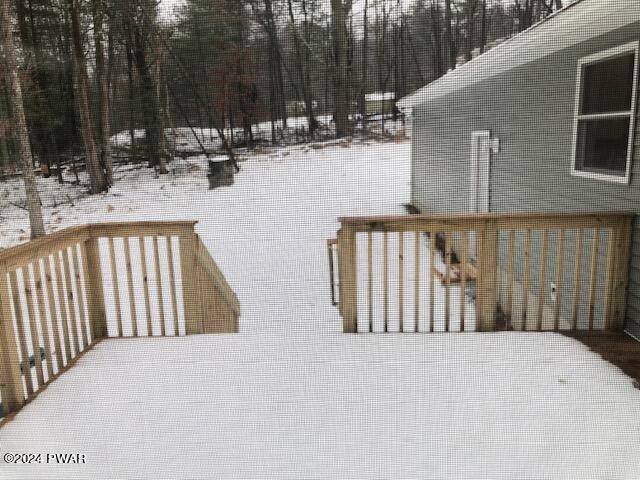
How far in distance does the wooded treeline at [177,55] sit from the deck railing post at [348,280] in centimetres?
219

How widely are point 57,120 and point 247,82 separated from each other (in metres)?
1.86

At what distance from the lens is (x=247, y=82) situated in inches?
191

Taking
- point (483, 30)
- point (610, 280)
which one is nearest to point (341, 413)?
Answer: point (610, 280)

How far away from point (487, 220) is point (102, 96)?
133 inches

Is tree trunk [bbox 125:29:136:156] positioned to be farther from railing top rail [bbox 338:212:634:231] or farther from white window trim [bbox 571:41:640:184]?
white window trim [bbox 571:41:640:184]

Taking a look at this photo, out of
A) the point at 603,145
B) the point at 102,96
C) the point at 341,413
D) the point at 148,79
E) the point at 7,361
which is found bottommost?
the point at 341,413

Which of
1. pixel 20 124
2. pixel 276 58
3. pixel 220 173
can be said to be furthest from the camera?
pixel 220 173

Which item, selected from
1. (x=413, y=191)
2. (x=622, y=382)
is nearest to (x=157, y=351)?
(x=622, y=382)

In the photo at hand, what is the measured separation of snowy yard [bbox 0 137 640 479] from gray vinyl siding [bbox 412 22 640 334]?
0.92 metres

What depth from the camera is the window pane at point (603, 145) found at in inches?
104

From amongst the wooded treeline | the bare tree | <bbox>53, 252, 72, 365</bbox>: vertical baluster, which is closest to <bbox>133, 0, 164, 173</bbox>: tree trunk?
the wooded treeline

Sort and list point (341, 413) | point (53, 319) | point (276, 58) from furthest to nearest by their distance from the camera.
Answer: point (276, 58) → point (53, 319) → point (341, 413)

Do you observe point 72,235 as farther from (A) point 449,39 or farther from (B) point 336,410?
(A) point 449,39

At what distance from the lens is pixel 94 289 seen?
2.52 metres
